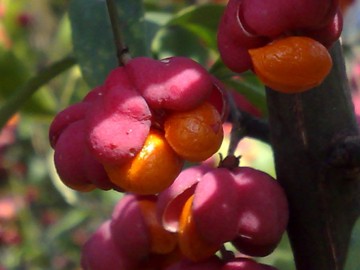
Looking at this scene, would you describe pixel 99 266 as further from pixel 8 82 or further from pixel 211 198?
pixel 8 82

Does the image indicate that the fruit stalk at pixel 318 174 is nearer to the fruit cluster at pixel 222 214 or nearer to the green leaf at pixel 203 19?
the fruit cluster at pixel 222 214

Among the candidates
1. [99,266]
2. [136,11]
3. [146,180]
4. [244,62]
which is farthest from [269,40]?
[136,11]

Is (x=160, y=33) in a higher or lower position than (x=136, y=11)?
lower

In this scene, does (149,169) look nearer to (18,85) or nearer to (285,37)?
(285,37)

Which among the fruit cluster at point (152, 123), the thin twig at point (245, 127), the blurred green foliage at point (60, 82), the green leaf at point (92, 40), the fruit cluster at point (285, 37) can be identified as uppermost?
the fruit cluster at point (285, 37)

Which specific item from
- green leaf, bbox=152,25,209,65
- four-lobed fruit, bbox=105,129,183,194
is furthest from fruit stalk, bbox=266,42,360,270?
green leaf, bbox=152,25,209,65

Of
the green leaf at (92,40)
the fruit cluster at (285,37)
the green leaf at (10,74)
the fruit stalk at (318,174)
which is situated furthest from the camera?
the green leaf at (10,74)

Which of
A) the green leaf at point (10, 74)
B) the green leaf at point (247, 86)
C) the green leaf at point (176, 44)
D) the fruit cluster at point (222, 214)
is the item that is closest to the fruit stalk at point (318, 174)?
the fruit cluster at point (222, 214)
